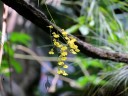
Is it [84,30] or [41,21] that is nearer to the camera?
[41,21]

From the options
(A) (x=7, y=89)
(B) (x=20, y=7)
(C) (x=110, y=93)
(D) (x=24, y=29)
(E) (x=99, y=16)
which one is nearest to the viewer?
(B) (x=20, y=7)

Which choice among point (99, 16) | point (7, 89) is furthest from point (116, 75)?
point (7, 89)

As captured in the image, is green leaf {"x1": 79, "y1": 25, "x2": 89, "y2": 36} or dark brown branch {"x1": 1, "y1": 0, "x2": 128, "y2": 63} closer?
dark brown branch {"x1": 1, "y1": 0, "x2": 128, "y2": 63}

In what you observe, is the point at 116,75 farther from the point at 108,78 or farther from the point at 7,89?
the point at 7,89

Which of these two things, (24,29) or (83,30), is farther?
(24,29)

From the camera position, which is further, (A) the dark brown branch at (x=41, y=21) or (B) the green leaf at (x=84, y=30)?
(B) the green leaf at (x=84, y=30)

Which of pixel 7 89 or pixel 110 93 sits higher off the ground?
pixel 110 93

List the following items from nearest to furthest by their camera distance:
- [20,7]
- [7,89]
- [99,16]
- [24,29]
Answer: [20,7] < [99,16] < [7,89] < [24,29]

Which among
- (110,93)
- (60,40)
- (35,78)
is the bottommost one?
(35,78)
